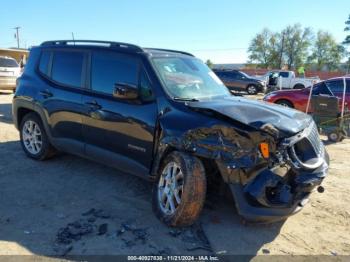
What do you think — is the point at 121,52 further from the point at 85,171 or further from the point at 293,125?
the point at 293,125

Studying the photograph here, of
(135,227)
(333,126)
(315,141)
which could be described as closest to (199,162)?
(135,227)

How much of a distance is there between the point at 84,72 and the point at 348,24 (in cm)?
7329

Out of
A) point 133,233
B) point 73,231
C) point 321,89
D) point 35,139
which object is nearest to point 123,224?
point 133,233

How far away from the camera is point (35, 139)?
20.6ft

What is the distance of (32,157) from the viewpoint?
633 centimetres

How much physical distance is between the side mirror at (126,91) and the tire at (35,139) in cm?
213

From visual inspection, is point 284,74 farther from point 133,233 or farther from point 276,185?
point 133,233

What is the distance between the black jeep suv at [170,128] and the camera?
3.67 meters

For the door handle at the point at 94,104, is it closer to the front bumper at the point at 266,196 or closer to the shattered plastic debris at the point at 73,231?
the shattered plastic debris at the point at 73,231

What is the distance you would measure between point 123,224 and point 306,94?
1002 cm

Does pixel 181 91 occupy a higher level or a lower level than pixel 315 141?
higher

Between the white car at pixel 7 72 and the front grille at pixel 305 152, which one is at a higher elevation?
the white car at pixel 7 72

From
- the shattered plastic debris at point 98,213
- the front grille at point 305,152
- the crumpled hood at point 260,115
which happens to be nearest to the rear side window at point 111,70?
the crumpled hood at point 260,115

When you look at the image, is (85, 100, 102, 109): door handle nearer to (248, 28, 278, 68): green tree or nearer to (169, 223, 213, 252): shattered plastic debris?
(169, 223, 213, 252): shattered plastic debris
